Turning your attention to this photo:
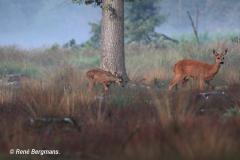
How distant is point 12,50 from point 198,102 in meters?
18.1

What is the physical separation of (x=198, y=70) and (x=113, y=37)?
2882 mm

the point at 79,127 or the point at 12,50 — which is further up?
the point at 12,50

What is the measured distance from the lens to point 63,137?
10055 millimetres

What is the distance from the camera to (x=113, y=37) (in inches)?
746

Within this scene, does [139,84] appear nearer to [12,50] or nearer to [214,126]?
[214,126]

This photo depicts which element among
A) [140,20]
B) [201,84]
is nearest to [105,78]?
[201,84]

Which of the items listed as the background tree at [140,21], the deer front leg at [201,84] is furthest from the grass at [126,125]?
the background tree at [140,21]

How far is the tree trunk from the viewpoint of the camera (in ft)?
61.1

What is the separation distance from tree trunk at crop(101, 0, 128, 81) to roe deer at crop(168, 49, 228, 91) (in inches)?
78.0

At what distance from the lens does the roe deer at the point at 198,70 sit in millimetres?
17109

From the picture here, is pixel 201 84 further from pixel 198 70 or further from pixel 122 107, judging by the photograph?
pixel 122 107

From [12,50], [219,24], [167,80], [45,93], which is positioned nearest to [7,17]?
[219,24]
